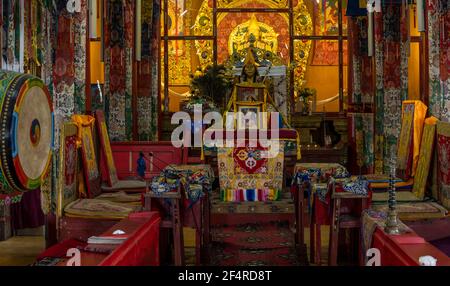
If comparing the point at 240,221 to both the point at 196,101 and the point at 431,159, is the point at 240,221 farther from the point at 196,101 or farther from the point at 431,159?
the point at 196,101

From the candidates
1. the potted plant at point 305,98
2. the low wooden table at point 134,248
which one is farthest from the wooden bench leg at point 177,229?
the potted plant at point 305,98

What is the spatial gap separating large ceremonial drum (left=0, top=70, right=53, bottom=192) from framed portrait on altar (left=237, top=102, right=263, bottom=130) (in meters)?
4.75

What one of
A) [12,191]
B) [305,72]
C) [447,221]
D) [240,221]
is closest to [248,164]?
[240,221]

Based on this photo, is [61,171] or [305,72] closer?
[61,171]

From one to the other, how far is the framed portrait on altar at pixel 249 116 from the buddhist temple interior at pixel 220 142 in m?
0.02

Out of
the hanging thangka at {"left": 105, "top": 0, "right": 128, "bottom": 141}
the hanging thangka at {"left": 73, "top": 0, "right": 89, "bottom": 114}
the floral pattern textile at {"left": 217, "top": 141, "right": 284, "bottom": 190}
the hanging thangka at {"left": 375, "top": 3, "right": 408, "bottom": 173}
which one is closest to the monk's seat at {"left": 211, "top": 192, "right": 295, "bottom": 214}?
the floral pattern textile at {"left": 217, "top": 141, "right": 284, "bottom": 190}

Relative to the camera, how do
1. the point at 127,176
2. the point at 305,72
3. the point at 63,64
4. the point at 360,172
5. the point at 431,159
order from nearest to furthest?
the point at 431,159 → the point at 63,64 → the point at 127,176 → the point at 360,172 → the point at 305,72

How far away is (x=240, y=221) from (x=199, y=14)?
6.74m

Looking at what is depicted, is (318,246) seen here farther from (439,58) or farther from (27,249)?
(27,249)

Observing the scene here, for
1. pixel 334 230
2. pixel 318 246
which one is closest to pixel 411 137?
pixel 318 246

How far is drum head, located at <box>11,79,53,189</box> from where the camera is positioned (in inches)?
122

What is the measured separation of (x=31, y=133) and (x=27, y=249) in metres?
3.39

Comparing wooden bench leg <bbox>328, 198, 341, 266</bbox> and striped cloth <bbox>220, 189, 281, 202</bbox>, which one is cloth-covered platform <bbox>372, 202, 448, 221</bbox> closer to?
wooden bench leg <bbox>328, 198, 341, 266</bbox>

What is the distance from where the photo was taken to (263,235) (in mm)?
6523
